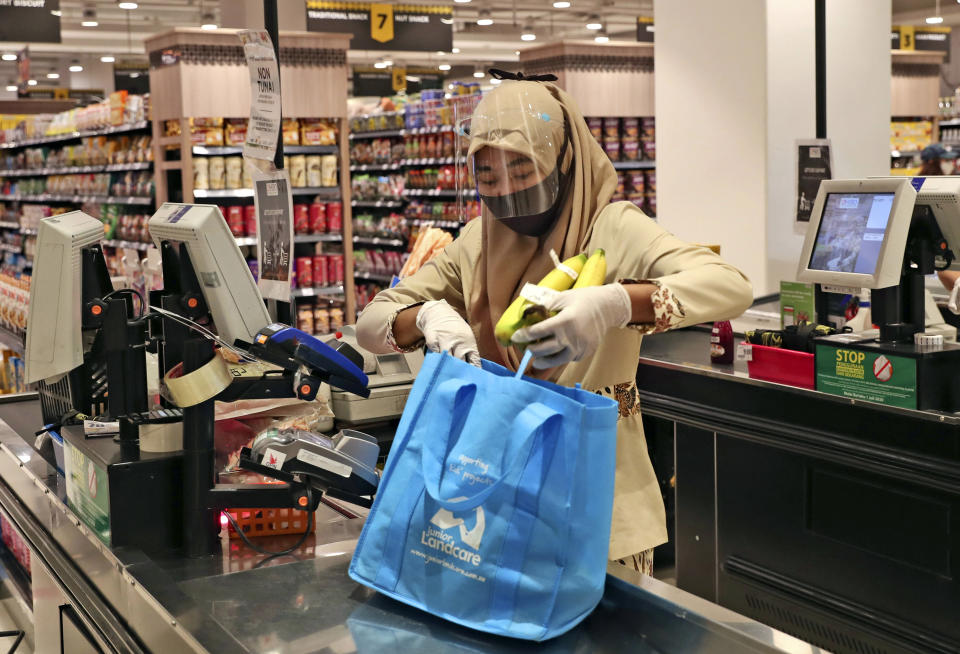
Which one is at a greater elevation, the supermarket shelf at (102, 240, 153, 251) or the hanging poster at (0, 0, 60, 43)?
the hanging poster at (0, 0, 60, 43)

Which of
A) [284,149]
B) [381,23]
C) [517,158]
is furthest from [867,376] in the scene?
[381,23]

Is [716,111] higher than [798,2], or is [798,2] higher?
[798,2]

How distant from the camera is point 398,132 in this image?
Result: 9.05m

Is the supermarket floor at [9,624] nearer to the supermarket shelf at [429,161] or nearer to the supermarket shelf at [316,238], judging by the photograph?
the supermarket shelf at [316,238]

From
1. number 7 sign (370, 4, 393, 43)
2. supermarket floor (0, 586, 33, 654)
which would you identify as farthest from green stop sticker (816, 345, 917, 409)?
number 7 sign (370, 4, 393, 43)

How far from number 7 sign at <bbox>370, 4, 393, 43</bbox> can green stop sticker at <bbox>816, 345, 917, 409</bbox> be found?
1004cm

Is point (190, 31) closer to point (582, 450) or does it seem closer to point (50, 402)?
point (50, 402)

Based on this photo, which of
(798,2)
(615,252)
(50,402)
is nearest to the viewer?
(615,252)

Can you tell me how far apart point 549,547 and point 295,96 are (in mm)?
6578

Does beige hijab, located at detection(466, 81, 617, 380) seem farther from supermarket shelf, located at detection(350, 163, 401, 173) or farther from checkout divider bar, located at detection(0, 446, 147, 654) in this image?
supermarket shelf, located at detection(350, 163, 401, 173)

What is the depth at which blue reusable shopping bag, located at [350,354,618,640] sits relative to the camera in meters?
1.27

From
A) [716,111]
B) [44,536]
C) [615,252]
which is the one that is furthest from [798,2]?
[44,536]

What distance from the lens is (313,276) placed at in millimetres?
7555

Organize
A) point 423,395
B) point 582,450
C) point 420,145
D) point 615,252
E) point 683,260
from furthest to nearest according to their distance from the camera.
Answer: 1. point 420,145
2. point 615,252
3. point 683,260
4. point 423,395
5. point 582,450
